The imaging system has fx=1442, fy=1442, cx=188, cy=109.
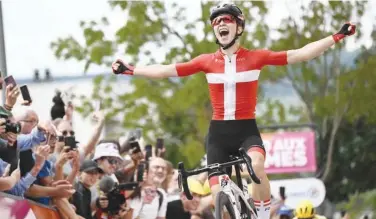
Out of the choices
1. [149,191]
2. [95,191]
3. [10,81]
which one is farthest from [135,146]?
[10,81]

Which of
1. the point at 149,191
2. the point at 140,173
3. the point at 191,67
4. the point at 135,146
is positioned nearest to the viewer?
the point at 191,67

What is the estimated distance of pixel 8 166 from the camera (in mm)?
14984

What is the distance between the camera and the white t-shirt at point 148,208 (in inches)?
752

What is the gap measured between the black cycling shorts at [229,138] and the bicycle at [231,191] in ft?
0.49

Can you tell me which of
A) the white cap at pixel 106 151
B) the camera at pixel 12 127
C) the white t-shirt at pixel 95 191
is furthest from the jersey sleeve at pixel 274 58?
the white cap at pixel 106 151

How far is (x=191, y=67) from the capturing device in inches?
600

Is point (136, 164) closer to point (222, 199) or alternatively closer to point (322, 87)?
point (222, 199)

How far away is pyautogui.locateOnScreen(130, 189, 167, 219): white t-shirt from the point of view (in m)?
19.1

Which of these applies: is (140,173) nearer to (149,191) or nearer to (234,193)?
(149,191)

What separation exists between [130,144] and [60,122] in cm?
228

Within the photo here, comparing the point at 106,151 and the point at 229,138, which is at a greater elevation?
the point at 229,138

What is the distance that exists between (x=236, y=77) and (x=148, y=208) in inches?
203

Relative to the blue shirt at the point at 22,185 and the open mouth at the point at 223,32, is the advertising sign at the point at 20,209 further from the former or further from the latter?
the open mouth at the point at 223,32

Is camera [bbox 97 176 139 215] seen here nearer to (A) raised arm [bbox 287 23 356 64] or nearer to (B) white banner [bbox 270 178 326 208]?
(A) raised arm [bbox 287 23 356 64]
